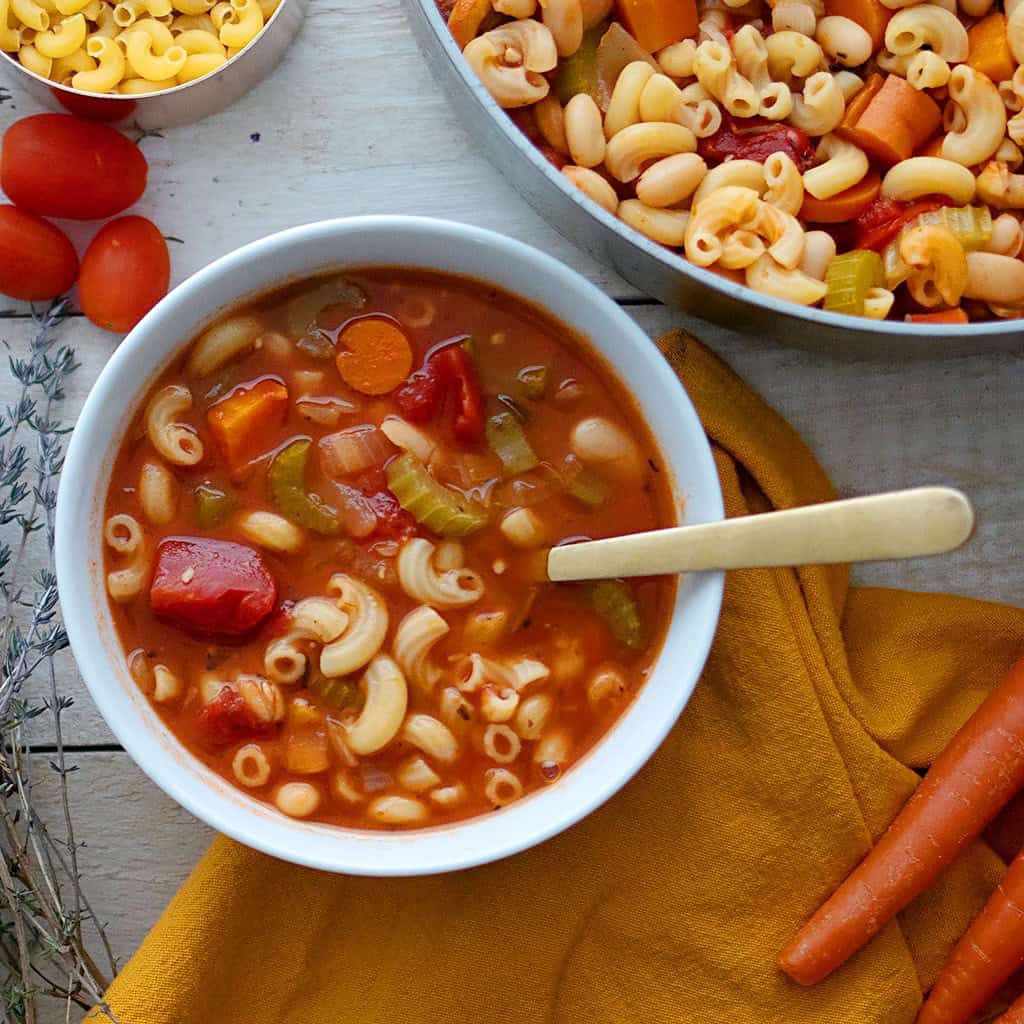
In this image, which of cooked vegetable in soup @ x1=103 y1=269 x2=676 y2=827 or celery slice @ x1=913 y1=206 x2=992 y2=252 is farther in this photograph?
celery slice @ x1=913 y1=206 x2=992 y2=252

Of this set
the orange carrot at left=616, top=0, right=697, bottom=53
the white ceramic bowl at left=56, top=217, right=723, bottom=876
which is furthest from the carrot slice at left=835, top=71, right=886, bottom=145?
the white ceramic bowl at left=56, top=217, right=723, bottom=876

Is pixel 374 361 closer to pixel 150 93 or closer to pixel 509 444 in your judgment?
pixel 509 444

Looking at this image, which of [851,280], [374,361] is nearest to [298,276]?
[374,361]

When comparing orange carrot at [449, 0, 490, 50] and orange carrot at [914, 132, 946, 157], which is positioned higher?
orange carrot at [449, 0, 490, 50]

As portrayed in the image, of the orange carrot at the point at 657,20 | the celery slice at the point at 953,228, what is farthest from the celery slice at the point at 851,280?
the orange carrot at the point at 657,20

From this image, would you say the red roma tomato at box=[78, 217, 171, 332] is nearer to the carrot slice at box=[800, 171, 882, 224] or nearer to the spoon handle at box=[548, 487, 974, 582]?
the spoon handle at box=[548, 487, 974, 582]

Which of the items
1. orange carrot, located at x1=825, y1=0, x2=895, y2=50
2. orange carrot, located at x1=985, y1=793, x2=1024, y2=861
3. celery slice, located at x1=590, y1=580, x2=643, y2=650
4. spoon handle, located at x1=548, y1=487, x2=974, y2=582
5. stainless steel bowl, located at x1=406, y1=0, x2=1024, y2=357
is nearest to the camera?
spoon handle, located at x1=548, y1=487, x2=974, y2=582
